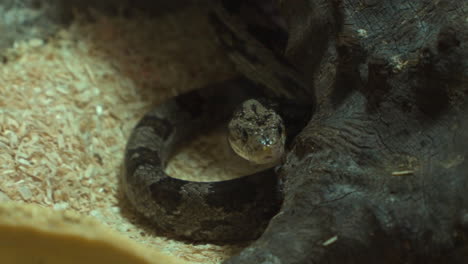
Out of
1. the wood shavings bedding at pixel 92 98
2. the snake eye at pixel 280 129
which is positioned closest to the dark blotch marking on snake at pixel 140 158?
the wood shavings bedding at pixel 92 98

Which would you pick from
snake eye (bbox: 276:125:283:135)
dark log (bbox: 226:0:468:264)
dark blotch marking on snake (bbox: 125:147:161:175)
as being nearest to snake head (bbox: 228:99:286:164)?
snake eye (bbox: 276:125:283:135)

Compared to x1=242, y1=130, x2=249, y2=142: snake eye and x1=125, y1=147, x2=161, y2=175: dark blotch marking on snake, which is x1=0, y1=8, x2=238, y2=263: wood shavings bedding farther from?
x1=242, y1=130, x2=249, y2=142: snake eye

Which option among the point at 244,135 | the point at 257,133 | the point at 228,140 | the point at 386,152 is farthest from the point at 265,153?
the point at 386,152

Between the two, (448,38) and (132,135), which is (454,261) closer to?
(448,38)

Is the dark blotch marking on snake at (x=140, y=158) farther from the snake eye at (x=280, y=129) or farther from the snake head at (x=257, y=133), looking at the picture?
the snake eye at (x=280, y=129)

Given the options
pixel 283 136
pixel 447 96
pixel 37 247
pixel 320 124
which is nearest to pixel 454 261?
pixel 447 96

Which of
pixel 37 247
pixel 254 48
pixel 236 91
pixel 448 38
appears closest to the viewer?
pixel 37 247

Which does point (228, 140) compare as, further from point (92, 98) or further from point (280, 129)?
point (92, 98)
